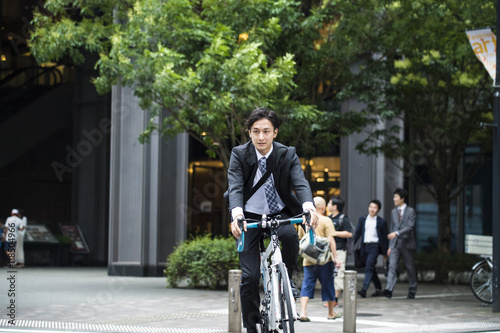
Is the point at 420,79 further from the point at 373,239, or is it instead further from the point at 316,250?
the point at 316,250

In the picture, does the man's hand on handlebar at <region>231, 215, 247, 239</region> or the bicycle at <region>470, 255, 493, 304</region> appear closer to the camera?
the man's hand on handlebar at <region>231, 215, 247, 239</region>

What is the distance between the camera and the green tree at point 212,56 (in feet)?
43.3

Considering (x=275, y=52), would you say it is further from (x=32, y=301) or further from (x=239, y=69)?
(x=32, y=301)

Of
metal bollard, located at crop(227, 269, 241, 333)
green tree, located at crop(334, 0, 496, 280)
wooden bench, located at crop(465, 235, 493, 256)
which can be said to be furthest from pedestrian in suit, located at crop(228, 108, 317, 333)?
green tree, located at crop(334, 0, 496, 280)

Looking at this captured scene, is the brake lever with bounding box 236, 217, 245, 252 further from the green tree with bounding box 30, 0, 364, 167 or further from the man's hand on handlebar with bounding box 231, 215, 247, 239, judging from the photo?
the green tree with bounding box 30, 0, 364, 167

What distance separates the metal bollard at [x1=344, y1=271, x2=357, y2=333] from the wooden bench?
558 cm

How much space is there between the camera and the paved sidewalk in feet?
29.2

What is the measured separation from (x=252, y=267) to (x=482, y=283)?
8.30 m

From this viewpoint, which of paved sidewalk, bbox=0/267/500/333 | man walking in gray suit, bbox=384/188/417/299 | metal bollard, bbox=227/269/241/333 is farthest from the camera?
man walking in gray suit, bbox=384/188/417/299

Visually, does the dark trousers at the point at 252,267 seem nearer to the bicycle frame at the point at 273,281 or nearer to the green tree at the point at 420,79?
the bicycle frame at the point at 273,281

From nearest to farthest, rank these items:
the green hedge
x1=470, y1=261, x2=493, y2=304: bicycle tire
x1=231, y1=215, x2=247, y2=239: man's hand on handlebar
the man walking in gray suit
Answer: x1=231, y1=215, x2=247, y2=239: man's hand on handlebar → x1=470, y1=261, x2=493, y2=304: bicycle tire → the man walking in gray suit → the green hedge

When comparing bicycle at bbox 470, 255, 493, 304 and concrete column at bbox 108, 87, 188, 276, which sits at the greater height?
concrete column at bbox 108, 87, 188, 276

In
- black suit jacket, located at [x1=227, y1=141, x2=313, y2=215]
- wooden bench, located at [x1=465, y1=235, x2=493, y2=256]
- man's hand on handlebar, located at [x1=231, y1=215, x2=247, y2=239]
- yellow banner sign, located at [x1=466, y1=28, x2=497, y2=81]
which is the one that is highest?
yellow banner sign, located at [x1=466, y1=28, x2=497, y2=81]

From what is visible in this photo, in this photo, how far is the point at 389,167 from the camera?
21500 millimetres
